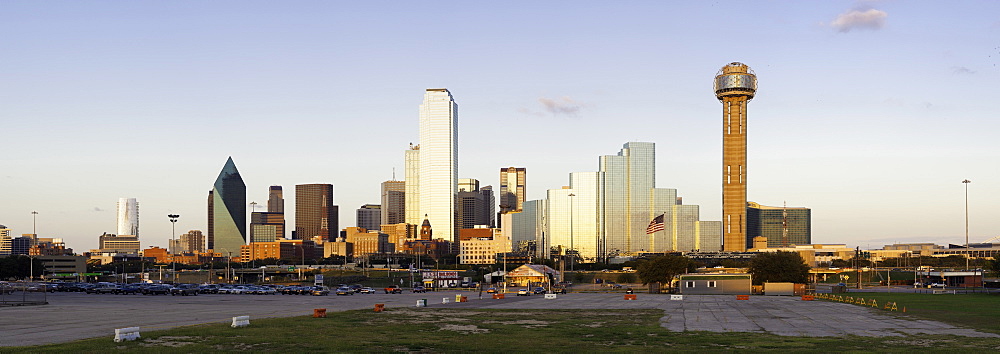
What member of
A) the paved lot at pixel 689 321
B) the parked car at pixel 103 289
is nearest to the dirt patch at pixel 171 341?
the paved lot at pixel 689 321

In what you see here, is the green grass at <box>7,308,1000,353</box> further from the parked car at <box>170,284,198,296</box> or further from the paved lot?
the parked car at <box>170,284,198,296</box>

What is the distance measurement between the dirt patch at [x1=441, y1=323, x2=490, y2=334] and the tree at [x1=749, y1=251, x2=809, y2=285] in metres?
97.0

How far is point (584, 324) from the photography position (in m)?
62.2

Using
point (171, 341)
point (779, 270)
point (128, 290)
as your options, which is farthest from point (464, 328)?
point (779, 270)

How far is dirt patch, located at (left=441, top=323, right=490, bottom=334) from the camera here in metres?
55.6

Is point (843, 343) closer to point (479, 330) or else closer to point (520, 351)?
point (520, 351)

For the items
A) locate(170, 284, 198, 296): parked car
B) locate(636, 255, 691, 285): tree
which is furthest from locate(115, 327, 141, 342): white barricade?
locate(636, 255, 691, 285): tree

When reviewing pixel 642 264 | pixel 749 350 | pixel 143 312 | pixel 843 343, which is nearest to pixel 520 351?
pixel 749 350

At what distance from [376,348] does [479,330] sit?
1330 cm

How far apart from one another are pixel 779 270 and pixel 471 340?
107 meters

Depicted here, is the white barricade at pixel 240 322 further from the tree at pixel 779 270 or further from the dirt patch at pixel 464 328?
the tree at pixel 779 270

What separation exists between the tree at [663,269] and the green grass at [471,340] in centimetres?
9040

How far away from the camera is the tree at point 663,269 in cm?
15338

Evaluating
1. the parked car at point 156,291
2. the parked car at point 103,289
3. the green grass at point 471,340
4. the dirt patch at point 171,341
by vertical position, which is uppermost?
the dirt patch at point 171,341
